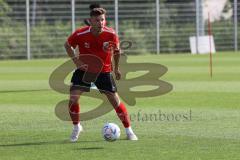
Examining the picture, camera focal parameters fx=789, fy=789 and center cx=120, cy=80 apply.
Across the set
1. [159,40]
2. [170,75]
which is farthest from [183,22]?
[170,75]

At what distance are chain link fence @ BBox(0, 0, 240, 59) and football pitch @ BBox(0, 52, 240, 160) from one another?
18.7m

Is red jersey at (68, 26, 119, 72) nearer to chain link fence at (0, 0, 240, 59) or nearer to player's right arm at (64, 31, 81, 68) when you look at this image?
player's right arm at (64, 31, 81, 68)

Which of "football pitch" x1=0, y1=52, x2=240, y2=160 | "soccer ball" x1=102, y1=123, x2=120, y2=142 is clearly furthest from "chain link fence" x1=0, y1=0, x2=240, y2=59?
"soccer ball" x1=102, y1=123, x2=120, y2=142

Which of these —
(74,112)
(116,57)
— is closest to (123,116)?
(74,112)

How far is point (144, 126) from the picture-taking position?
13438 millimetres

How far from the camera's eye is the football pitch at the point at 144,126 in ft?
34.4

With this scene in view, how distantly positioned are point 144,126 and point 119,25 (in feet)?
102

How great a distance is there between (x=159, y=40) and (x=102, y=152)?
113 feet

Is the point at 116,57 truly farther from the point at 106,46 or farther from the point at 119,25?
the point at 119,25

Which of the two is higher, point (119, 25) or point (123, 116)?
point (119, 25)

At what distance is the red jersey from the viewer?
12.1 metres

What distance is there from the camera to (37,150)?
426 inches

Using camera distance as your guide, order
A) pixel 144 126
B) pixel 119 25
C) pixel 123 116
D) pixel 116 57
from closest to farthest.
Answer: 1. pixel 123 116
2. pixel 116 57
3. pixel 144 126
4. pixel 119 25

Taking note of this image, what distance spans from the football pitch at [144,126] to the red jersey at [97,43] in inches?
47.9
